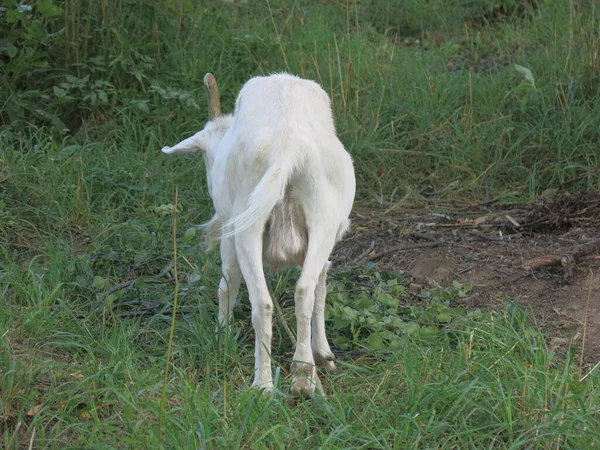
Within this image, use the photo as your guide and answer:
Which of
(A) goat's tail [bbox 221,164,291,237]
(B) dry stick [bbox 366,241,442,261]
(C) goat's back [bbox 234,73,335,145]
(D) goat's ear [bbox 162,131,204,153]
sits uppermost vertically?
(C) goat's back [bbox 234,73,335,145]

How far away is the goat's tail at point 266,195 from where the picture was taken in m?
3.56

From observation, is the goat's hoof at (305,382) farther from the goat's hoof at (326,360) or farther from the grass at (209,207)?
the goat's hoof at (326,360)

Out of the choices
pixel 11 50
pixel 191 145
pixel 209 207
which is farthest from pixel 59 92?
pixel 191 145

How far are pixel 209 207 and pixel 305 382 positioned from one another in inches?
98.0

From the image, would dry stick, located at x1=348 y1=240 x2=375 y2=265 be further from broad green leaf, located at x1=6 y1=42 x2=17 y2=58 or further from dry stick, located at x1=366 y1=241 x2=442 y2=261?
broad green leaf, located at x1=6 y1=42 x2=17 y2=58

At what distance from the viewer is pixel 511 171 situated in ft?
21.8

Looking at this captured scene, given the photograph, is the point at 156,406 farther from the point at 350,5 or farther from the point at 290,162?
the point at 350,5

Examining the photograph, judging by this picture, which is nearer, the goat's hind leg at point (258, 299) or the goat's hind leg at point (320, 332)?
the goat's hind leg at point (258, 299)

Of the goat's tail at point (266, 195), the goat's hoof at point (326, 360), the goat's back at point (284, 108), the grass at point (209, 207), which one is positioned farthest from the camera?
the goat's hoof at point (326, 360)

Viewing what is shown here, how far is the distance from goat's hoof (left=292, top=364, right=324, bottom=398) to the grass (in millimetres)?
71

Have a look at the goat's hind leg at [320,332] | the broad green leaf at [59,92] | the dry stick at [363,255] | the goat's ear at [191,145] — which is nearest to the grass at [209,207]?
the broad green leaf at [59,92]

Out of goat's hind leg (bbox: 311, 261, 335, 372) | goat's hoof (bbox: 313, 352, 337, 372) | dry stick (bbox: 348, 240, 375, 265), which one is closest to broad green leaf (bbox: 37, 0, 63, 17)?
dry stick (bbox: 348, 240, 375, 265)

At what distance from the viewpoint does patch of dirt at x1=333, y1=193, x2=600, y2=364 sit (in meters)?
4.73

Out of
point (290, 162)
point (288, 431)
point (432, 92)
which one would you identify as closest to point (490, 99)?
point (432, 92)
